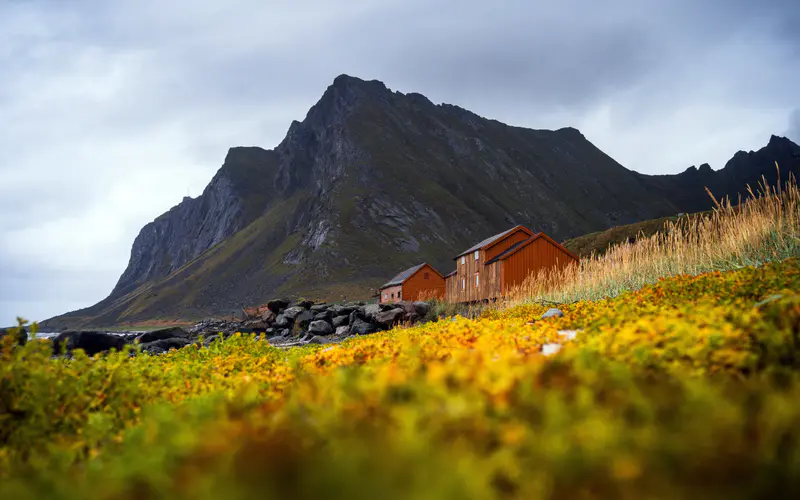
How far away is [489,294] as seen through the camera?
30875 millimetres

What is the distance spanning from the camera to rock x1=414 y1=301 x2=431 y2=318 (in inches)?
883

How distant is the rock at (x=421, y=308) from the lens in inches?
883

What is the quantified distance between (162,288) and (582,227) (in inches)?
4747

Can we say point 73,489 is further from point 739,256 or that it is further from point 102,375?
point 739,256

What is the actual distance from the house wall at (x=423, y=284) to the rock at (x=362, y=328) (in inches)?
851

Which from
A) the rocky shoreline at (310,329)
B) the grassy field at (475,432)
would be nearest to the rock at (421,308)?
the rocky shoreline at (310,329)

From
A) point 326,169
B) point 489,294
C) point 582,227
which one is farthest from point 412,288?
point 582,227

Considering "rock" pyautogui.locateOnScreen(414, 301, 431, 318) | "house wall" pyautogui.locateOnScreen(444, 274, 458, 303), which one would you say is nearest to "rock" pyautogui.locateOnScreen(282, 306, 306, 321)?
"rock" pyautogui.locateOnScreen(414, 301, 431, 318)

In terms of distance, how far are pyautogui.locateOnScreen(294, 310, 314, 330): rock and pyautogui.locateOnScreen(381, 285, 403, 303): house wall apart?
63.3ft

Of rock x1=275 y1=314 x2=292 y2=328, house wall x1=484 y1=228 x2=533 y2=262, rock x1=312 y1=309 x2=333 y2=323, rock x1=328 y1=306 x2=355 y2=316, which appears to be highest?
house wall x1=484 y1=228 x2=533 y2=262

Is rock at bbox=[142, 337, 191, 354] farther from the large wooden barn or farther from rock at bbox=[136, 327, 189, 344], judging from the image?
the large wooden barn

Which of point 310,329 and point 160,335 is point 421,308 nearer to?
point 310,329

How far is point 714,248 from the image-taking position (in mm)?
11195

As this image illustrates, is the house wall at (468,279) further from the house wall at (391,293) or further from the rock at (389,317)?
the rock at (389,317)
